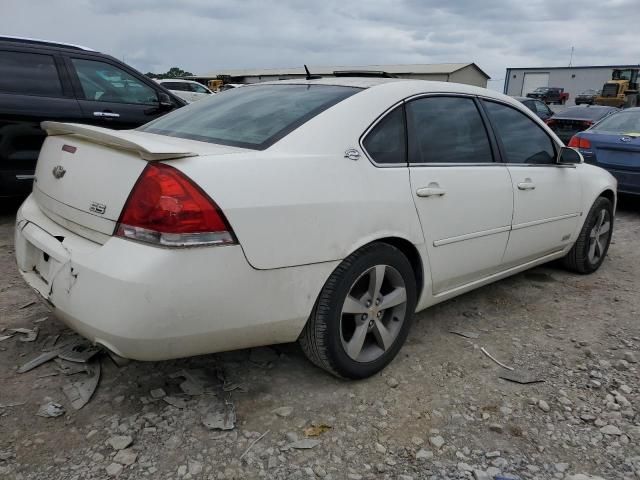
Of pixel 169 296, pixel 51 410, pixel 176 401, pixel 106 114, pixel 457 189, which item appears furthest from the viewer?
pixel 106 114

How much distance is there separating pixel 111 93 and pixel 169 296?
4137 millimetres

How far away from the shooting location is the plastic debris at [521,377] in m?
2.72

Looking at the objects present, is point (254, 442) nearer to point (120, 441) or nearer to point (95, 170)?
point (120, 441)

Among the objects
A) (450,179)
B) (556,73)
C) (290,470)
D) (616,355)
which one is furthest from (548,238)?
(556,73)

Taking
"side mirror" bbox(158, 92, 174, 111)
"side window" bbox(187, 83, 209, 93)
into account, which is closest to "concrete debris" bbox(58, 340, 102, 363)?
"side mirror" bbox(158, 92, 174, 111)

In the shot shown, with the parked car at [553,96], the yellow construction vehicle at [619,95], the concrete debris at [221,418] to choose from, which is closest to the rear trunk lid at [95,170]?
the concrete debris at [221,418]

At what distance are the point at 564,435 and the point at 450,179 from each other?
1.34 meters

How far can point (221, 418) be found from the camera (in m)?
2.29

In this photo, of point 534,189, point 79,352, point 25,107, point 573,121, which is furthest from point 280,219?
point 573,121

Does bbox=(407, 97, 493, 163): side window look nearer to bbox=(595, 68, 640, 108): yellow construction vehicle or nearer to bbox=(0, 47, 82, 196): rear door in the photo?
bbox=(0, 47, 82, 196): rear door

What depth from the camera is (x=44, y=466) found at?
6.50 ft

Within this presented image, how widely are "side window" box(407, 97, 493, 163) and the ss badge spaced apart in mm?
1471

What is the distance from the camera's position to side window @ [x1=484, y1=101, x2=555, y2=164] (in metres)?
3.40

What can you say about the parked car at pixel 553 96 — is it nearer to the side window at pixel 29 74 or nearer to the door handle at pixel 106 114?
the door handle at pixel 106 114
